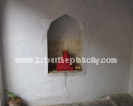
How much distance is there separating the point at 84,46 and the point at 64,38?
0.49 metres

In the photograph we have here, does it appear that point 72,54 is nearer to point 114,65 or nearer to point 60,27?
point 60,27

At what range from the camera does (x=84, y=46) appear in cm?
320

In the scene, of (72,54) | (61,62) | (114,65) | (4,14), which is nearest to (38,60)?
(61,62)

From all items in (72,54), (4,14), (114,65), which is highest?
(4,14)

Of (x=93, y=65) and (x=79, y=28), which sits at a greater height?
(x=79, y=28)

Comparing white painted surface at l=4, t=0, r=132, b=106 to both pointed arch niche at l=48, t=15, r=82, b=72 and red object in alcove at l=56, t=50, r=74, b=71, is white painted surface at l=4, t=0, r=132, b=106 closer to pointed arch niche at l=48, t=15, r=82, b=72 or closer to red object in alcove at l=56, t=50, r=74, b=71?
red object in alcove at l=56, t=50, r=74, b=71

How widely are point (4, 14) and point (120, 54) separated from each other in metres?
2.50

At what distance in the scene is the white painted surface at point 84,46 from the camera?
2.91m

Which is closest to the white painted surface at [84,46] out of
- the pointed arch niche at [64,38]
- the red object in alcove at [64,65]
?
the red object in alcove at [64,65]

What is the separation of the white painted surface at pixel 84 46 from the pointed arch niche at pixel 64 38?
287 millimetres

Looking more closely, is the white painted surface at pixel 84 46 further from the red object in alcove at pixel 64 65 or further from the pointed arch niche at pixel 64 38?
the pointed arch niche at pixel 64 38

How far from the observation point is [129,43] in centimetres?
336

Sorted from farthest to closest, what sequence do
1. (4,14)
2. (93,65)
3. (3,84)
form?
(93,65) → (3,84) → (4,14)

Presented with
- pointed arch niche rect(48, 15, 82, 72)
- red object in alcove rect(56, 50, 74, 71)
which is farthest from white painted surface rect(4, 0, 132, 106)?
pointed arch niche rect(48, 15, 82, 72)
